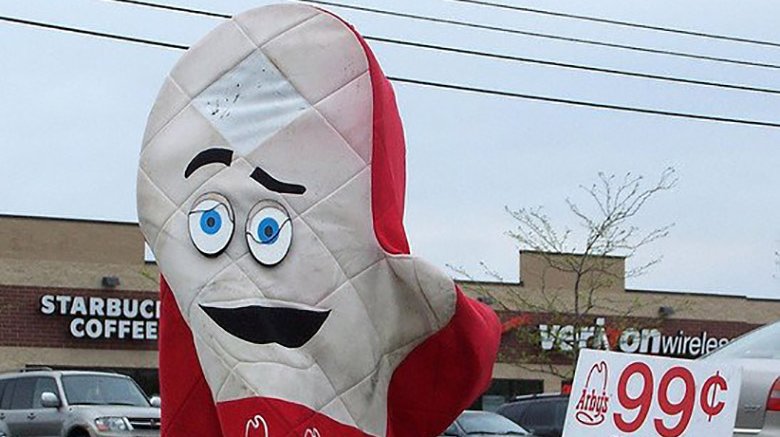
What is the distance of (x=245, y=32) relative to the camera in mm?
4801

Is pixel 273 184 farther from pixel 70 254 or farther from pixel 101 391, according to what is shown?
pixel 70 254

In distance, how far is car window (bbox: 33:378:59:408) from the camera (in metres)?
17.3

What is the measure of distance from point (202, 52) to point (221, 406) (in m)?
1.17

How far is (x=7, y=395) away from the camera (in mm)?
18281

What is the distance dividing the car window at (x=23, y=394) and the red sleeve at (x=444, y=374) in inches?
542

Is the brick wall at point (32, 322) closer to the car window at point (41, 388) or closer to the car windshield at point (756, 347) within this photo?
the car window at point (41, 388)

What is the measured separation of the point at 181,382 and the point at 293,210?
0.78m

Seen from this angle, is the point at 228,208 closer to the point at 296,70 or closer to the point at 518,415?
the point at 296,70

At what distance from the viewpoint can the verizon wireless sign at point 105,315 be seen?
97.7 ft

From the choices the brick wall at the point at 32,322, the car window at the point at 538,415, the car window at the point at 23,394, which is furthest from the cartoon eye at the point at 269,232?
the brick wall at the point at 32,322

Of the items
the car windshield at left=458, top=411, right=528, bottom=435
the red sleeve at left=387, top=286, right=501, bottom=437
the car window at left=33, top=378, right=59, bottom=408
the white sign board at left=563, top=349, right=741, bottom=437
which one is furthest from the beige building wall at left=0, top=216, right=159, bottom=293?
the red sleeve at left=387, top=286, right=501, bottom=437

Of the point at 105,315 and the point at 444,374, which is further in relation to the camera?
the point at 105,315

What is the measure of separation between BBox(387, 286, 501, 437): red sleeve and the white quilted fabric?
0.06 metres

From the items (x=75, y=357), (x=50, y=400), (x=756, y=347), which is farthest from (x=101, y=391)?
(x=75, y=357)
